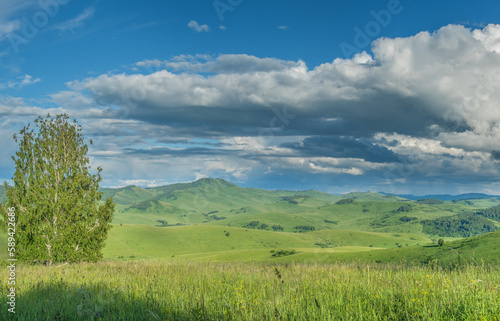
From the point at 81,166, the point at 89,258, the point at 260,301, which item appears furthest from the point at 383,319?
the point at 81,166

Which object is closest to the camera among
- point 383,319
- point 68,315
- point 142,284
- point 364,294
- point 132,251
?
point 383,319

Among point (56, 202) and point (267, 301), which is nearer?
point (267, 301)

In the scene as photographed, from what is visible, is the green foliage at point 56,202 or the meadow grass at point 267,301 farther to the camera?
the green foliage at point 56,202

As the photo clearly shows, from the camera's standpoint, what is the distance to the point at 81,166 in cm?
2655

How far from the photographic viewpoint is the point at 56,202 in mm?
24594

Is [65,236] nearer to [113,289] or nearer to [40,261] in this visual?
[40,261]

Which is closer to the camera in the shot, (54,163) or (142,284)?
(142,284)

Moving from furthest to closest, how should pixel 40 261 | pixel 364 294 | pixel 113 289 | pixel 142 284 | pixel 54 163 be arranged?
pixel 54 163 < pixel 40 261 < pixel 142 284 < pixel 113 289 < pixel 364 294

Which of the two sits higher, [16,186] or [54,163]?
[54,163]

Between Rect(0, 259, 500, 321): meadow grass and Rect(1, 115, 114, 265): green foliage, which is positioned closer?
Rect(0, 259, 500, 321): meadow grass

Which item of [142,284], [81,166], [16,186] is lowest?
[142,284]

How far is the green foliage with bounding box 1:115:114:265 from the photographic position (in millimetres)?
23641

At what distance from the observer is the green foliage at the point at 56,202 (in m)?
23.6

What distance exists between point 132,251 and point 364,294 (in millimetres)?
192321
